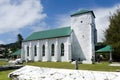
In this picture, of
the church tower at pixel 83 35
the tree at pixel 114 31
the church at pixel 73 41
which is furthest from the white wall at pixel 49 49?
the tree at pixel 114 31

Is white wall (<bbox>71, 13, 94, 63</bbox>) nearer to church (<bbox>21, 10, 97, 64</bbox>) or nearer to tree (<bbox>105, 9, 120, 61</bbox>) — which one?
church (<bbox>21, 10, 97, 64</bbox>)

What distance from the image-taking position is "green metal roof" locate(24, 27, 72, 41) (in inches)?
2260

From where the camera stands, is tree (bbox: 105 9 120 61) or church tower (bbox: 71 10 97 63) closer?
tree (bbox: 105 9 120 61)

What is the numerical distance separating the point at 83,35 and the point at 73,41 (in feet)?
10.6

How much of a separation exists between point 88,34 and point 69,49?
20.8 feet

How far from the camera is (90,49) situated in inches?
2100

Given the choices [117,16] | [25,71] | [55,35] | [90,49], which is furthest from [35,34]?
[25,71]

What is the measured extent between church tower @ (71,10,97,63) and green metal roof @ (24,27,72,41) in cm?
220

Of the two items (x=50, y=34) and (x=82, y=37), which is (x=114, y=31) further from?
(x=50, y=34)

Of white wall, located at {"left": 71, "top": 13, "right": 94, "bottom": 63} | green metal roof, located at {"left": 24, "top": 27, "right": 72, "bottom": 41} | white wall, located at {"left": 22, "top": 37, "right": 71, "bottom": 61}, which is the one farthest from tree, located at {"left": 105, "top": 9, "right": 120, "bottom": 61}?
green metal roof, located at {"left": 24, "top": 27, "right": 72, "bottom": 41}

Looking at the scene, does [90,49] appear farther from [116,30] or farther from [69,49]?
[116,30]

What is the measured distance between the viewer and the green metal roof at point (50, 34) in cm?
5741

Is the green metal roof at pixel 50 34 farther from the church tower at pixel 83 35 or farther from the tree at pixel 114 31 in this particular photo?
the tree at pixel 114 31

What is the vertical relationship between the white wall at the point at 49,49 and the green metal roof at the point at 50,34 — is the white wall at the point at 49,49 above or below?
below
